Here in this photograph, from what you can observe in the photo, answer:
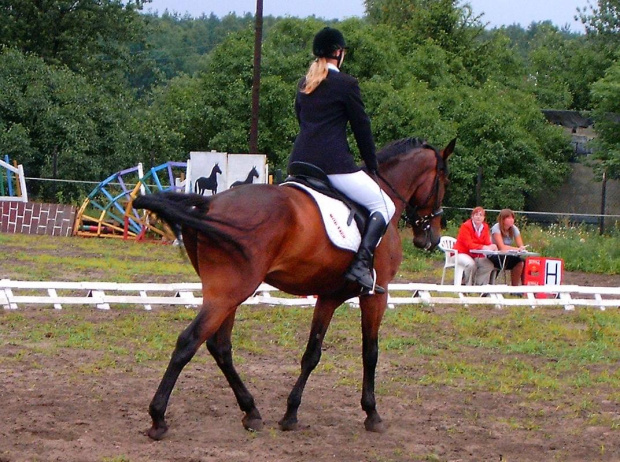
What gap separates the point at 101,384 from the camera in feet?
22.0

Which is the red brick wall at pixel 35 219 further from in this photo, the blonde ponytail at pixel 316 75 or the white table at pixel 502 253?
the blonde ponytail at pixel 316 75

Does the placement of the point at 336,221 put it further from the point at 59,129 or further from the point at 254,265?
the point at 59,129

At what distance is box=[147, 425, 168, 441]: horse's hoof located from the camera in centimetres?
535

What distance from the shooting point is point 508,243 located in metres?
13.4

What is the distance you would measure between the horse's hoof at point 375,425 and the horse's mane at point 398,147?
1.87m

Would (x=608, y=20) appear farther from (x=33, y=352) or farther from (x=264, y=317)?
(x=33, y=352)

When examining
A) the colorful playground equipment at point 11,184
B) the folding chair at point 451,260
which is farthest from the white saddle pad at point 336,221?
the colorful playground equipment at point 11,184

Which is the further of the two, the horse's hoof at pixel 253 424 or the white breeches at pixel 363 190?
the white breeches at pixel 363 190

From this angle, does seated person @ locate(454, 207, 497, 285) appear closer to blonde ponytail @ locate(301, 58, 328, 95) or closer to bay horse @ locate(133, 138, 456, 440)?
bay horse @ locate(133, 138, 456, 440)

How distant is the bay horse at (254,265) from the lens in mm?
5312

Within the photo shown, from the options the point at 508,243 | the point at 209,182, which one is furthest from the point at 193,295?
the point at 209,182

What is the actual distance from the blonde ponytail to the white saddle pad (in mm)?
621

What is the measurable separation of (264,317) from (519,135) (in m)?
18.9

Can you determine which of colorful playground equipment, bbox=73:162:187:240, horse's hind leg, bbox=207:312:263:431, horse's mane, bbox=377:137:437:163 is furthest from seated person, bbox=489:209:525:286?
colorful playground equipment, bbox=73:162:187:240
